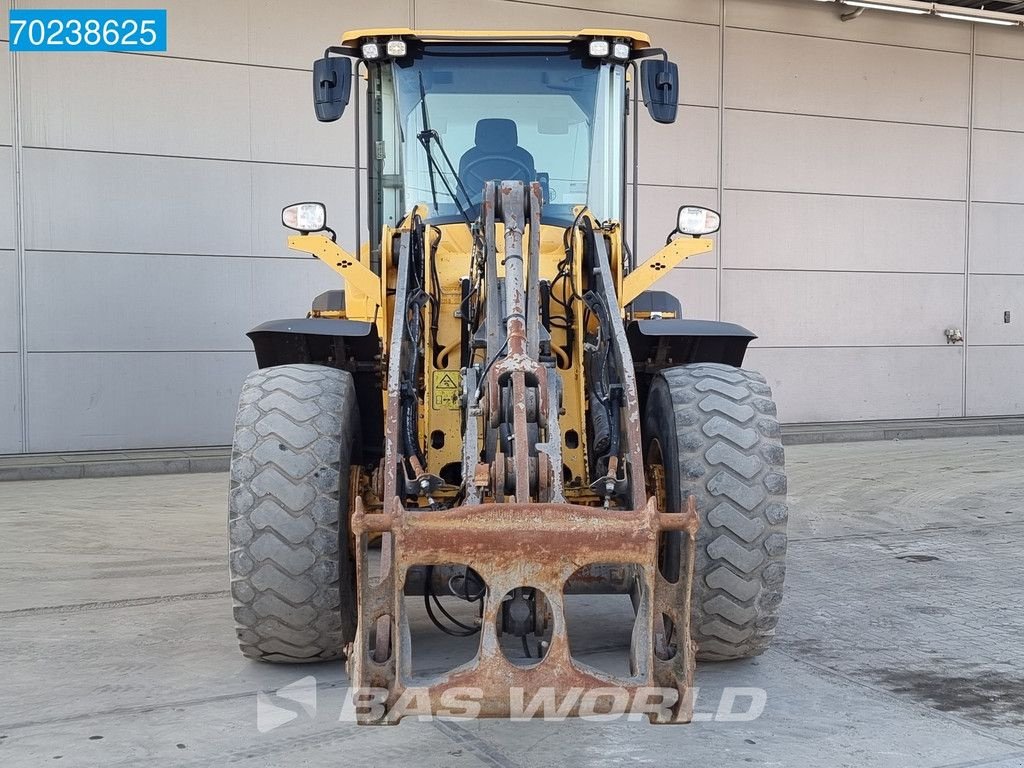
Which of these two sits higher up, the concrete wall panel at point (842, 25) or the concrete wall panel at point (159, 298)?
the concrete wall panel at point (842, 25)

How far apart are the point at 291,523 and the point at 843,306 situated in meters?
12.8

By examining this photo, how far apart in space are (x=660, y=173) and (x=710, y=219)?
9793mm

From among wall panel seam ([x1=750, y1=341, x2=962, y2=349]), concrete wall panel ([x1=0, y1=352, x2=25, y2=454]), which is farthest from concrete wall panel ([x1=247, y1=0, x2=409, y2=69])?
wall panel seam ([x1=750, y1=341, x2=962, y2=349])

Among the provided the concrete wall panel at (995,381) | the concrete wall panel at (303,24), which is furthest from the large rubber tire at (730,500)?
the concrete wall panel at (995,381)

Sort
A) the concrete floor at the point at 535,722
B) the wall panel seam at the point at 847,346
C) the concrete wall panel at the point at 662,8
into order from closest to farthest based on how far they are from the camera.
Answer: the concrete floor at the point at 535,722
the concrete wall panel at the point at 662,8
the wall panel seam at the point at 847,346

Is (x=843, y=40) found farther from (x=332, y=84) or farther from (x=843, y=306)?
(x=332, y=84)

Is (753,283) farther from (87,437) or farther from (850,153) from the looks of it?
(87,437)

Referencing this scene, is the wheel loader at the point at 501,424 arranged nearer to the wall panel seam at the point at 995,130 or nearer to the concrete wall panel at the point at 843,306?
the concrete wall panel at the point at 843,306

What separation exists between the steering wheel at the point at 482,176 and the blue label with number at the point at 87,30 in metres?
8.18

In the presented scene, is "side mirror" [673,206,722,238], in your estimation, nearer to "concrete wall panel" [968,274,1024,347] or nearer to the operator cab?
the operator cab

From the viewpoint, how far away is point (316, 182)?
13.3 meters

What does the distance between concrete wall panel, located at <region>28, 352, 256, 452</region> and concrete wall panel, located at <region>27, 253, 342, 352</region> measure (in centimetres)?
15

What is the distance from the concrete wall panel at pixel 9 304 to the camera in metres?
11.8

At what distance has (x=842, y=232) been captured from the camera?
15.9m
